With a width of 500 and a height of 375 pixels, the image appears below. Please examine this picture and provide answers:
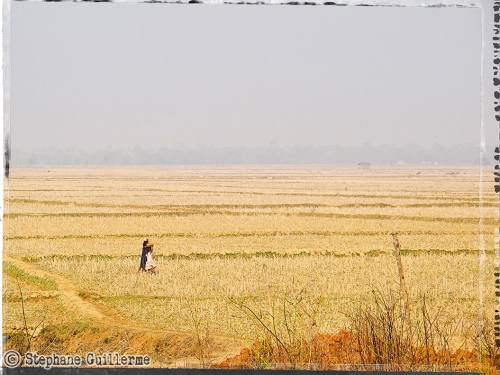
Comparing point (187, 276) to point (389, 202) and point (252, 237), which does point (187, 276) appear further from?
point (389, 202)

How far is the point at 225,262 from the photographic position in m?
12.9

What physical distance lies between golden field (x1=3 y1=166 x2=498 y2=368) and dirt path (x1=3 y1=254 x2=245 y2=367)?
0.09 ft

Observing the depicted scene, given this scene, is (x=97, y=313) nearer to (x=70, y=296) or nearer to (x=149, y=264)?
(x=70, y=296)

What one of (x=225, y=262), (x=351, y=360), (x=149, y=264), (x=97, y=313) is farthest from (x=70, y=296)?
(x=351, y=360)

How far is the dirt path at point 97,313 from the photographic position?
627cm

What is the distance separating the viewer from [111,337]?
7.03 meters

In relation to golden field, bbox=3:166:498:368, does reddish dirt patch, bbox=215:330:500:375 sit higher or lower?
higher

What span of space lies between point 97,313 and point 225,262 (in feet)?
14.6

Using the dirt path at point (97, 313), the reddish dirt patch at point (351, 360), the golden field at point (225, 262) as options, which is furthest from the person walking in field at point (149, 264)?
the reddish dirt patch at point (351, 360)

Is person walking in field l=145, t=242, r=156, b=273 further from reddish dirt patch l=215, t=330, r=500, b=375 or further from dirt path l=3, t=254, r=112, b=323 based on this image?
reddish dirt patch l=215, t=330, r=500, b=375

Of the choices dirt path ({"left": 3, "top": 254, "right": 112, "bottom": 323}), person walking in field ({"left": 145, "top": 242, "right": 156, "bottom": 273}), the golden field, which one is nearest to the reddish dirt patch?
the golden field

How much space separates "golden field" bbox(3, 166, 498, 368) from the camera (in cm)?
831

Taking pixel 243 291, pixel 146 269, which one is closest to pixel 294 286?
pixel 243 291

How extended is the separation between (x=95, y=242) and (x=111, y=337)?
367 inches
